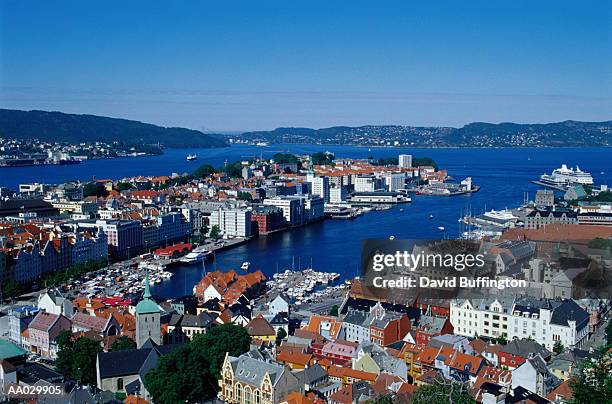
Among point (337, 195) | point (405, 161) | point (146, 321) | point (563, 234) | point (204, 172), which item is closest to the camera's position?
point (146, 321)

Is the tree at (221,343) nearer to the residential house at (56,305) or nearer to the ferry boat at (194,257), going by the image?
the residential house at (56,305)

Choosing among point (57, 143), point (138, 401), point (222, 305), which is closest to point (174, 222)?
point (222, 305)

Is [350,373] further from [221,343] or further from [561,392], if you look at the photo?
[561,392]

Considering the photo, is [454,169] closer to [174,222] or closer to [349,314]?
[174,222]

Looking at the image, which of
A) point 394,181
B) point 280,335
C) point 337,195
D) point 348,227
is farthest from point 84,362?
point 394,181

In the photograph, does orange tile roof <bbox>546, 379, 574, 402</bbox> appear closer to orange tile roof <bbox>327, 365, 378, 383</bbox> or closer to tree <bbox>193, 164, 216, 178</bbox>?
orange tile roof <bbox>327, 365, 378, 383</bbox>

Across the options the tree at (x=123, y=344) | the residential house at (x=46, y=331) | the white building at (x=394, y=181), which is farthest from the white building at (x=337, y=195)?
the tree at (x=123, y=344)
